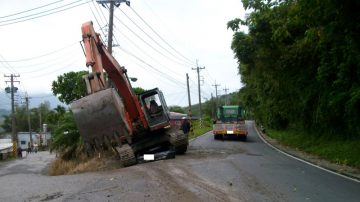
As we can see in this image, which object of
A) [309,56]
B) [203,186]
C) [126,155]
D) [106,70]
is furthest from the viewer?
[309,56]

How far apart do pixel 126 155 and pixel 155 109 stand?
3397 mm

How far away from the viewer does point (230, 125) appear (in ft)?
120

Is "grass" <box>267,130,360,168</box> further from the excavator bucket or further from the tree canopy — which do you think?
the excavator bucket

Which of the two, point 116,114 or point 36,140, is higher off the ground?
point 116,114

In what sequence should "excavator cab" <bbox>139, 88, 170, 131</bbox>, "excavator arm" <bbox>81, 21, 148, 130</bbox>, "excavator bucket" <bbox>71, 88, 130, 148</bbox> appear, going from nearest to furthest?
"excavator bucket" <bbox>71, 88, 130, 148</bbox> < "excavator arm" <bbox>81, 21, 148, 130</bbox> < "excavator cab" <bbox>139, 88, 170, 131</bbox>

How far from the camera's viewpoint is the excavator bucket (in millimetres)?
17469

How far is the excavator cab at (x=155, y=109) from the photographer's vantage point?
2127 centimetres

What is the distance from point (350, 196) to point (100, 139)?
362 inches

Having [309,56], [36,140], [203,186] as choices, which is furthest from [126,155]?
[36,140]

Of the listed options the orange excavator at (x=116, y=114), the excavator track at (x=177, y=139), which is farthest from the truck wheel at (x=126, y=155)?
the excavator track at (x=177, y=139)

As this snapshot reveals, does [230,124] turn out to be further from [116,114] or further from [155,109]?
[116,114]

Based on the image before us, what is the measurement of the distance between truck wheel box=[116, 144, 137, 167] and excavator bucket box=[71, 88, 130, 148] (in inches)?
58.0

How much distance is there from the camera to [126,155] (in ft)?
63.3

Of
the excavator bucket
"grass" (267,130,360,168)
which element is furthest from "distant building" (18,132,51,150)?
the excavator bucket
